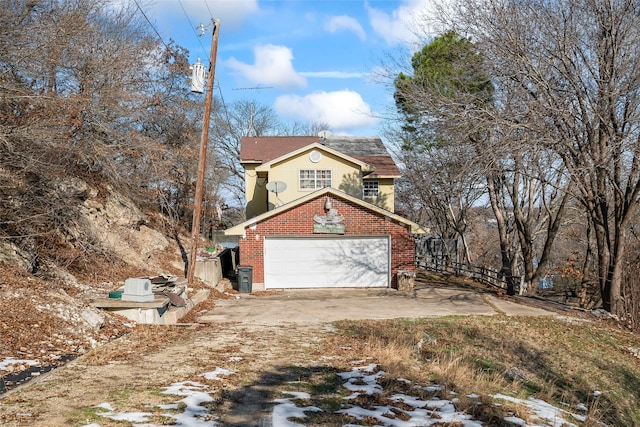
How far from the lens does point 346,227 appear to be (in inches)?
910

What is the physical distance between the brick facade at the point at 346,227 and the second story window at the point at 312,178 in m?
4.23

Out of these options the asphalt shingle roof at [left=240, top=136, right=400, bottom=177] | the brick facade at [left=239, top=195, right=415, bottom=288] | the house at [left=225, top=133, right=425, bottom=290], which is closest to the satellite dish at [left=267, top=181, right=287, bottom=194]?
the house at [left=225, top=133, right=425, bottom=290]

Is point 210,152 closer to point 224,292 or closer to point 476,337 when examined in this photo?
point 224,292

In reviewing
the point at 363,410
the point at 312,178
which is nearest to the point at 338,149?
the point at 312,178

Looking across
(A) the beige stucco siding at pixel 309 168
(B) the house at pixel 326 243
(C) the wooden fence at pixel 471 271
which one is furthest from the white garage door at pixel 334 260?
(C) the wooden fence at pixel 471 271

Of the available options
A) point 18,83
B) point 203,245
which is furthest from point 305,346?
point 203,245

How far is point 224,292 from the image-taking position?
2167 centimetres

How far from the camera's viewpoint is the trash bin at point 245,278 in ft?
72.8

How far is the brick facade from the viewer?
902 inches

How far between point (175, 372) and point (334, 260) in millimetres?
15394

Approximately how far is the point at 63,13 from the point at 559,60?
15.7 meters

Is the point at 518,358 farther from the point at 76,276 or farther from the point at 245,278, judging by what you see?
the point at 245,278

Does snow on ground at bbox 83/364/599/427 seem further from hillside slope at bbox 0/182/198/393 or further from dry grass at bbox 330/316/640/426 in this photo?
hillside slope at bbox 0/182/198/393

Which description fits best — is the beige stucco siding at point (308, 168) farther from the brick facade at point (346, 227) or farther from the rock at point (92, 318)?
the rock at point (92, 318)
